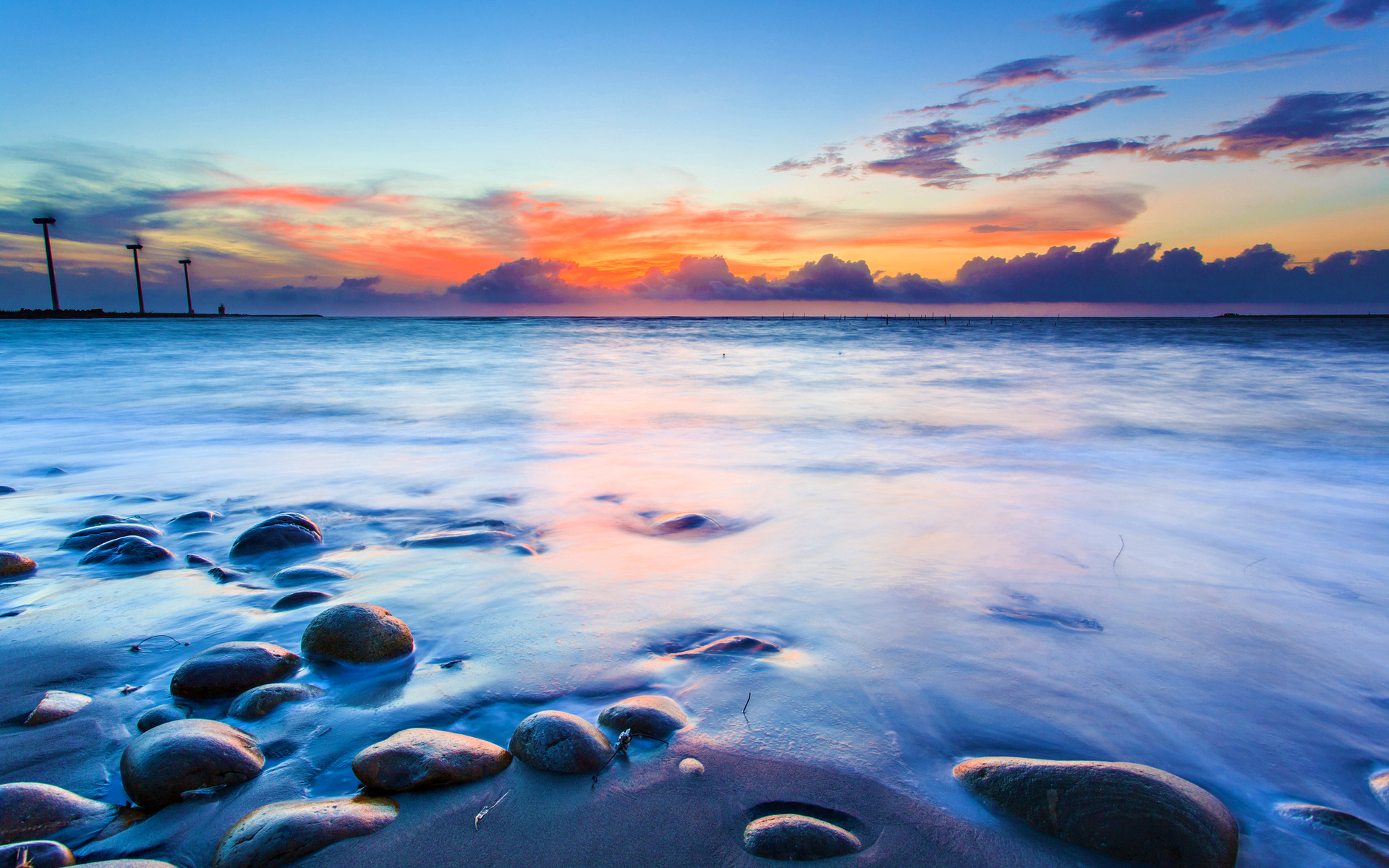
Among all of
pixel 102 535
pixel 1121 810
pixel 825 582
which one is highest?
pixel 102 535

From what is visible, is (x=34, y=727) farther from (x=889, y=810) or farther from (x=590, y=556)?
(x=889, y=810)

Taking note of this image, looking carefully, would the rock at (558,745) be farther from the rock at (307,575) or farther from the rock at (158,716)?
the rock at (307,575)

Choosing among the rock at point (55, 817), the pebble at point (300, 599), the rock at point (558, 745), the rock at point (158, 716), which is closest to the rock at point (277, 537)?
the pebble at point (300, 599)

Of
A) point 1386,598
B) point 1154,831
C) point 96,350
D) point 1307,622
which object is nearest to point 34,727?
point 1154,831

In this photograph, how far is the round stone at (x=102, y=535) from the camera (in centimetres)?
343

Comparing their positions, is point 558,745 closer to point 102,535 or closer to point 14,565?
point 14,565

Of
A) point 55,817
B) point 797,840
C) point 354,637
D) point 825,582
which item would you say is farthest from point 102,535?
point 797,840

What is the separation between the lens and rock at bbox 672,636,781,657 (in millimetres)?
2516

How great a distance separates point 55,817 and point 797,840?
5.57ft

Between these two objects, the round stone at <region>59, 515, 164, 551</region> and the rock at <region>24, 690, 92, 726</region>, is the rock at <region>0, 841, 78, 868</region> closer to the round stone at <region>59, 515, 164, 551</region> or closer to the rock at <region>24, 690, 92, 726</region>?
the rock at <region>24, 690, 92, 726</region>

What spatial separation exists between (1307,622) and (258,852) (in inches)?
157

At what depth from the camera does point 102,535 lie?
11.5 ft

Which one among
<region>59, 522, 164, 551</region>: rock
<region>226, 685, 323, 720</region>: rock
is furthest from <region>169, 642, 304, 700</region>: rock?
<region>59, 522, 164, 551</region>: rock

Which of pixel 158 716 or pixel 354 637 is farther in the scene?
pixel 354 637
